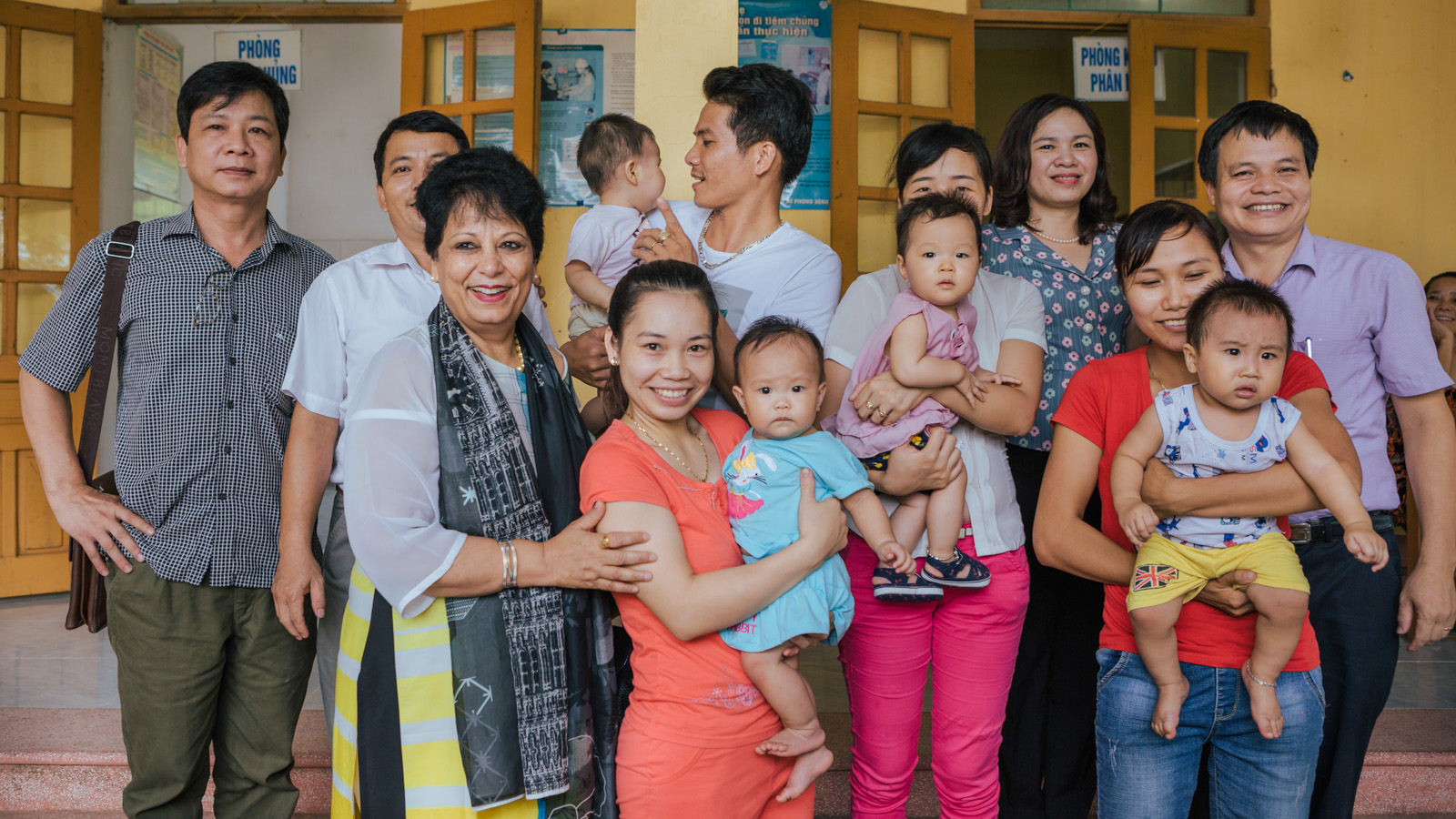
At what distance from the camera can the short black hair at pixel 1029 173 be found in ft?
7.82

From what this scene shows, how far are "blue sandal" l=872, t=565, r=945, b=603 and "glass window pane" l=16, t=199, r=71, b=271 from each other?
17.0 ft

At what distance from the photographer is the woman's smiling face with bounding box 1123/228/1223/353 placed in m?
1.81

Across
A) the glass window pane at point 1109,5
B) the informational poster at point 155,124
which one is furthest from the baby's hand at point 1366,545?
the informational poster at point 155,124

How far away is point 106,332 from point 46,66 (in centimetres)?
399

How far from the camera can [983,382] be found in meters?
1.97

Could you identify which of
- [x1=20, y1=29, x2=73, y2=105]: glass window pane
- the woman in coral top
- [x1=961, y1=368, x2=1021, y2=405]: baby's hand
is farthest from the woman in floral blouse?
[x1=20, y1=29, x2=73, y2=105]: glass window pane

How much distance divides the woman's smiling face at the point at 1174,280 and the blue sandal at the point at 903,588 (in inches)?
26.9

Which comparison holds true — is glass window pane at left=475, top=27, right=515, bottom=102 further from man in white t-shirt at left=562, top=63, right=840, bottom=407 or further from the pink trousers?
the pink trousers

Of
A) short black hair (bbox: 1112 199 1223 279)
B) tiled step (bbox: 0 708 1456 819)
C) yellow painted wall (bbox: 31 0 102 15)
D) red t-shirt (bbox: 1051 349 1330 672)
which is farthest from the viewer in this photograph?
yellow painted wall (bbox: 31 0 102 15)

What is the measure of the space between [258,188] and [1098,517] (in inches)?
89.0

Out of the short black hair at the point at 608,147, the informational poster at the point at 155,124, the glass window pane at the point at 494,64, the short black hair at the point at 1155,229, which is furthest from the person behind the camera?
the informational poster at the point at 155,124

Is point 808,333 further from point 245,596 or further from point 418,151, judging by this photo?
point 245,596

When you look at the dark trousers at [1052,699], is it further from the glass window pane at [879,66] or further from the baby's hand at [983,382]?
the glass window pane at [879,66]

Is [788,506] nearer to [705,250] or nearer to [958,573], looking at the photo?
[958,573]
